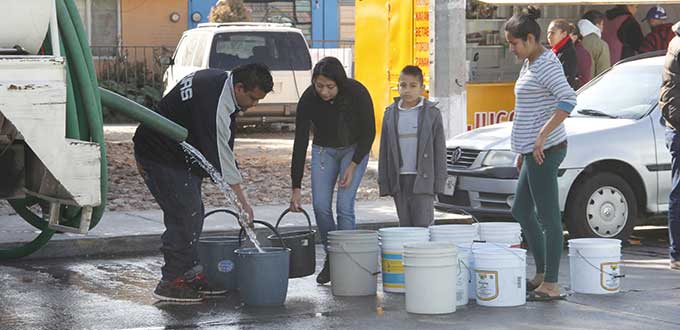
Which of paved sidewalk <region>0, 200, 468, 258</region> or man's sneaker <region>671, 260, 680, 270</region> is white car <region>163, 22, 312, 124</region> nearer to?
paved sidewalk <region>0, 200, 468, 258</region>

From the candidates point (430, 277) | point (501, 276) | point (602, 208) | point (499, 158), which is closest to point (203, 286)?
point (430, 277)

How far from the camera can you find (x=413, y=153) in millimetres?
9266

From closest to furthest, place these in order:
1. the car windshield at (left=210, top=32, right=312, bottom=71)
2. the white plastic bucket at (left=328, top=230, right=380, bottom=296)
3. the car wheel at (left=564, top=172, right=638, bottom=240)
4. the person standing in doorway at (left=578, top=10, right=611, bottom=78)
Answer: the white plastic bucket at (left=328, top=230, right=380, bottom=296) → the car wheel at (left=564, top=172, right=638, bottom=240) → the person standing in doorway at (left=578, top=10, right=611, bottom=78) → the car windshield at (left=210, top=32, right=312, bottom=71)

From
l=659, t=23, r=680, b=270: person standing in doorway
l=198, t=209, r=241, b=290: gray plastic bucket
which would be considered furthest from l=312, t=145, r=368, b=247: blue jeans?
l=659, t=23, r=680, b=270: person standing in doorway

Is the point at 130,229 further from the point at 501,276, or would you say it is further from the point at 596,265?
the point at 596,265

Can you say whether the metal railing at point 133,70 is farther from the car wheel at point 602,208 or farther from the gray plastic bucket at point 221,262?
the gray plastic bucket at point 221,262

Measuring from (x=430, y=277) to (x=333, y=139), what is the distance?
1.70 metres

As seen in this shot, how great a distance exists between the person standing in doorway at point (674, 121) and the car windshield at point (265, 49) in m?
12.6

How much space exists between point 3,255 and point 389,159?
3.25m

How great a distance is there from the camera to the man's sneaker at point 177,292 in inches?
337

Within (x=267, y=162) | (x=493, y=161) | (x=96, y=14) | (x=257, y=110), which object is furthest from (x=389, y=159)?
(x=96, y=14)

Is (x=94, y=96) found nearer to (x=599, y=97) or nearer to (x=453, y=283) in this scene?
(x=453, y=283)

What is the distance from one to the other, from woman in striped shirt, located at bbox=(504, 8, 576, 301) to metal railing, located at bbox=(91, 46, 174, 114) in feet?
60.2

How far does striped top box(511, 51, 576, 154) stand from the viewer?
26.9 feet
